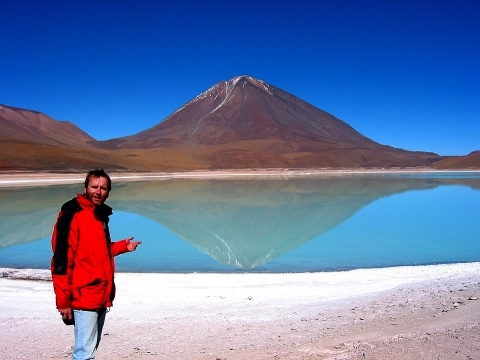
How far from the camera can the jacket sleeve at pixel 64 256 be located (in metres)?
2.41

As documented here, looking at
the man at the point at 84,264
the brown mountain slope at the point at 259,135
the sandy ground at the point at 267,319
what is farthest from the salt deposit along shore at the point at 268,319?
the brown mountain slope at the point at 259,135

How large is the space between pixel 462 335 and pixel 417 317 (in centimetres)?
73

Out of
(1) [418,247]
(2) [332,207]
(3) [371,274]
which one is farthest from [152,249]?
(2) [332,207]

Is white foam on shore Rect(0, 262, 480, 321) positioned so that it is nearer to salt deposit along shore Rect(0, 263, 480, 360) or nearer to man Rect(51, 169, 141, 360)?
salt deposit along shore Rect(0, 263, 480, 360)

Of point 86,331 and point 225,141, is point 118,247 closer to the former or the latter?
point 86,331

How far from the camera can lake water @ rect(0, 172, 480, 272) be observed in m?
8.98

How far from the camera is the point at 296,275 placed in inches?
280

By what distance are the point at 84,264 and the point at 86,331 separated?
393 mm

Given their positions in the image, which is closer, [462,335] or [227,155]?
[462,335]

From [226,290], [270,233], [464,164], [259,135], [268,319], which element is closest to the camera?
[268,319]

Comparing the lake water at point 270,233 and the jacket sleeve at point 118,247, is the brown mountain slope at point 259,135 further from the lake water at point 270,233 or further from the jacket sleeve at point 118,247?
the jacket sleeve at point 118,247

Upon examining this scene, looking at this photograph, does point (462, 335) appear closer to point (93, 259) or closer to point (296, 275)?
point (93, 259)

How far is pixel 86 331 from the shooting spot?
101 inches

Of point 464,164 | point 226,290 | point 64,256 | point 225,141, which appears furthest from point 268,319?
point 225,141
